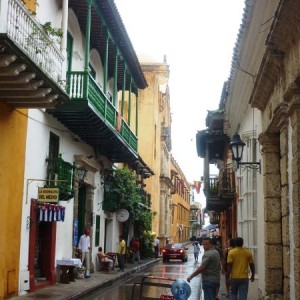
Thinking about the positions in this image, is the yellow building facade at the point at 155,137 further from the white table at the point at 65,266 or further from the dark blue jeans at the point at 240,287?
the dark blue jeans at the point at 240,287

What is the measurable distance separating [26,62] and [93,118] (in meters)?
6.53

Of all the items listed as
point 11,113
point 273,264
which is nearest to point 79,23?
point 11,113

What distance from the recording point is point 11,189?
13.0 m

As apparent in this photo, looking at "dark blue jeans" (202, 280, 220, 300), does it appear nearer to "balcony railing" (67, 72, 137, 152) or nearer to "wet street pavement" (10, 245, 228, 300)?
"wet street pavement" (10, 245, 228, 300)

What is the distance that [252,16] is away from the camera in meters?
10.5

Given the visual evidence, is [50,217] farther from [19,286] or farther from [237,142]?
[237,142]

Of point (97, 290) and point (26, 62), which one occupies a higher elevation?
point (26, 62)

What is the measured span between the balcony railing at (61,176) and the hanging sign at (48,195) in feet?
2.36

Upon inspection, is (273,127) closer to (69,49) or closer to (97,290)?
(97,290)

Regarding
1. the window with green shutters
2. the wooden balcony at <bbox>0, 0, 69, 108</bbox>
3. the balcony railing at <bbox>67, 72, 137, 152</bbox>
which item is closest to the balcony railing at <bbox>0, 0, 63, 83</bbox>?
the wooden balcony at <bbox>0, 0, 69, 108</bbox>

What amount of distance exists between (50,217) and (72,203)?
10.6 feet

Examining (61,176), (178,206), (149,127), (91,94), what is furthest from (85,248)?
(178,206)

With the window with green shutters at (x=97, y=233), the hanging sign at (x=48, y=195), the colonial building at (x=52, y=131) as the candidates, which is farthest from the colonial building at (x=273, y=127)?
the window with green shutters at (x=97, y=233)

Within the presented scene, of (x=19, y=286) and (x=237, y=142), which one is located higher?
(x=237, y=142)
